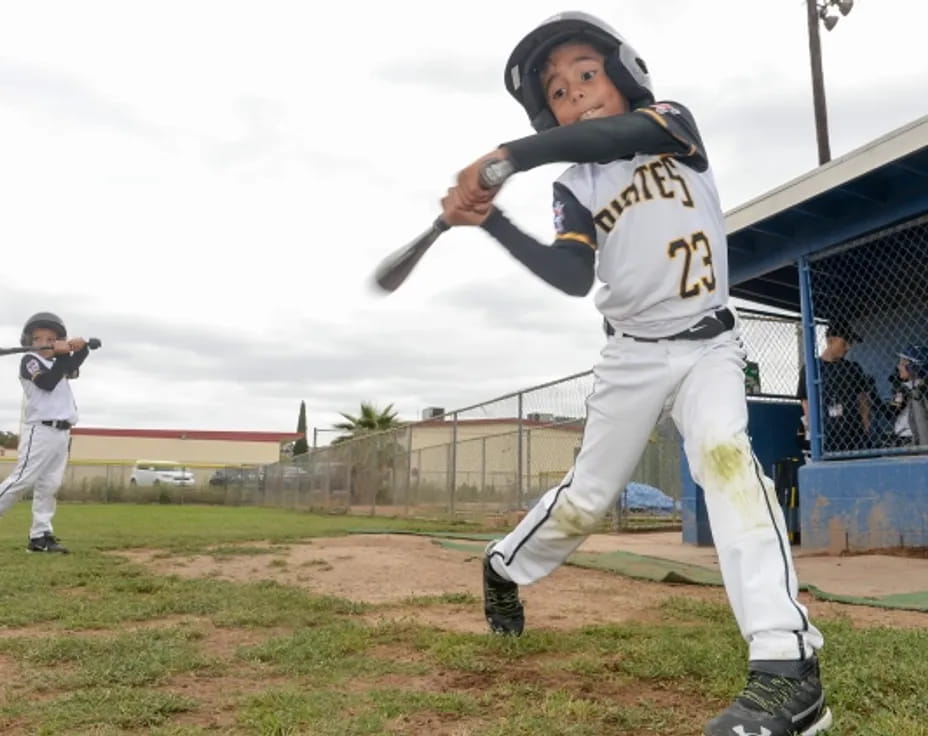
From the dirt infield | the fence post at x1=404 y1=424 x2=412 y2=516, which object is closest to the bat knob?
the dirt infield

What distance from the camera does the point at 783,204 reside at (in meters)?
7.89

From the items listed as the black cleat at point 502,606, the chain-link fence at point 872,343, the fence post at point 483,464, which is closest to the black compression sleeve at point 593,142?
the black cleat at point 502,606

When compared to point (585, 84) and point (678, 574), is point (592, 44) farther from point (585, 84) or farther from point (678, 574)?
point (678, 574)

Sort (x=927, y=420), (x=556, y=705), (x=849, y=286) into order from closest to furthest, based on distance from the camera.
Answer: (x=556, y=705), (x=927, y=420), (x=849, y=286)

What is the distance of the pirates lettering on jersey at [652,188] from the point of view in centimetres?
265

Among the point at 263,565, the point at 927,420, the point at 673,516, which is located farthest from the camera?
the point at 673,516

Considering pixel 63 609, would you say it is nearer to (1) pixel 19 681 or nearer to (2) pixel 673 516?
(1) pixel 19 681

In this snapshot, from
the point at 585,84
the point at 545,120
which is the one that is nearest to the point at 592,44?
the point at 585,84

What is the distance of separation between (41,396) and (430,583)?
4.58 metres

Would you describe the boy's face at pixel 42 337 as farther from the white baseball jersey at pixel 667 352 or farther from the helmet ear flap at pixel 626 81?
the helmet ear flap at pixel 626 81

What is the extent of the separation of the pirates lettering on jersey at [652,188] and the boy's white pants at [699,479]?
419 mm

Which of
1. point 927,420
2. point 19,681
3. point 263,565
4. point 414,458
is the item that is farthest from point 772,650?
point 414,458

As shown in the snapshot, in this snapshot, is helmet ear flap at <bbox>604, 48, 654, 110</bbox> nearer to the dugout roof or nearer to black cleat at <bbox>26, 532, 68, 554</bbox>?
the dugout roof

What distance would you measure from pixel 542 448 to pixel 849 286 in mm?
5946
